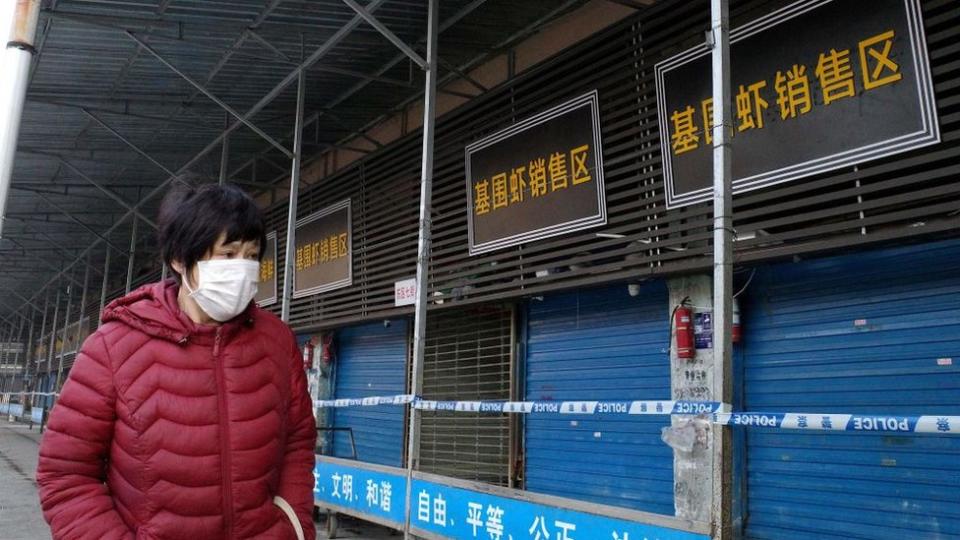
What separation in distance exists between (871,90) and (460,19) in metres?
4.99

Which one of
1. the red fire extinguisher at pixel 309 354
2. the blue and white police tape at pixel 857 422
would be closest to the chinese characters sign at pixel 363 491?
the blue and white police tape at pixel 857 422

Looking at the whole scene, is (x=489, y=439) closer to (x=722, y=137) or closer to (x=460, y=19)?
(x=460, y=19)

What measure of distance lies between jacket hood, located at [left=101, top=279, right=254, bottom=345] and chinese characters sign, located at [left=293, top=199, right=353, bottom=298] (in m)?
9.53

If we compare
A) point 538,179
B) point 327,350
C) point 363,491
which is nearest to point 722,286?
point 538,179

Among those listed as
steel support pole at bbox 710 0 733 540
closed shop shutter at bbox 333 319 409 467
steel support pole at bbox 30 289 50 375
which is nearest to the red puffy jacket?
steel support pole at bbox 710 0 733 540

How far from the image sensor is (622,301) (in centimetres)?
766

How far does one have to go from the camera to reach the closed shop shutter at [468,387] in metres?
9.15

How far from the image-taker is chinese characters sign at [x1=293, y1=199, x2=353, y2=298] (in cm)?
1195

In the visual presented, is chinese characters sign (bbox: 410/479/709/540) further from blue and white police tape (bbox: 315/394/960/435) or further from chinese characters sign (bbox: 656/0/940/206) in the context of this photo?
chinese characters sign (bbox: 656/0/940/206)

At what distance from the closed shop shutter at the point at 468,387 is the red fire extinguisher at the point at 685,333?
2.62 metres

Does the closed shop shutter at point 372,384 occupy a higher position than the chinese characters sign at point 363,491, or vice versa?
A: the closed shop shutter at point 372,384

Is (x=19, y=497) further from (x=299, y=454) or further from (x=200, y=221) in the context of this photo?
(x=200, y=221)

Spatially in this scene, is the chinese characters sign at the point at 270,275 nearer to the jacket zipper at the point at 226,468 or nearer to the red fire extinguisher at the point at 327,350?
the red fire extinguisher at the point at 327,350

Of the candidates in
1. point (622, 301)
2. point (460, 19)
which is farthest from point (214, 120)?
point (622, 301)
